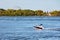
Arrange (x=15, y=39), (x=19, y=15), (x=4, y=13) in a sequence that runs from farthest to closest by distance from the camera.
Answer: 1. (x=19, y=15)
2. (x=4, y=13)
3. (x=15, y=39)

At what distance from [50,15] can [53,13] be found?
9.64 m

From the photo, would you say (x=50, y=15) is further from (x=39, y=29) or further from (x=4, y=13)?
(x=39, y=29)

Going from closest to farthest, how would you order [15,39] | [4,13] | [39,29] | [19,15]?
[15,39] → [39,29] → [4,13] → [19,15]

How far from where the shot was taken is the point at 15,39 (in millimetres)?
37031

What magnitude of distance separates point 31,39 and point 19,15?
160m

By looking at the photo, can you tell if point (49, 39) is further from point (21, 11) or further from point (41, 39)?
point (21, 11)

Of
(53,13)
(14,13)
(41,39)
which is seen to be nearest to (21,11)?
(14,13)

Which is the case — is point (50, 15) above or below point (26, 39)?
below

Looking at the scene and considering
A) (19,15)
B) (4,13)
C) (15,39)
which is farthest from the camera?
(19,15)

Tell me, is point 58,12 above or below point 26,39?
below

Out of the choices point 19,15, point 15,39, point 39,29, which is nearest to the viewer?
point 15,39

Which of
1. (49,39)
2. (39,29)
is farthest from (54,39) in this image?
(39,29)

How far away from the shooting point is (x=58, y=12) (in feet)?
625

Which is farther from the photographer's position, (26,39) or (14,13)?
(14,13)
